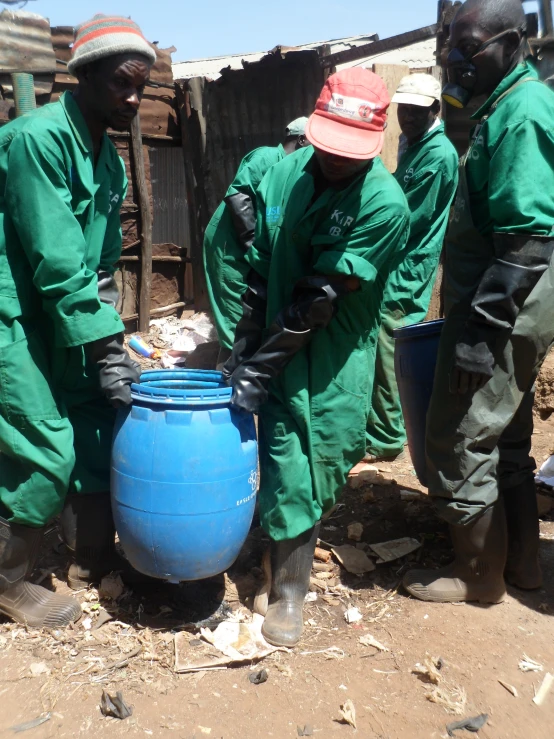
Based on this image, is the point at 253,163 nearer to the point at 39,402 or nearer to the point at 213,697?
the point at 39,402

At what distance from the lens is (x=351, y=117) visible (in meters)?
2.77

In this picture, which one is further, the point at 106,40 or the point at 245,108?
the point at 245,108

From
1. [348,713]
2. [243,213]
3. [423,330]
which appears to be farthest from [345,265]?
[243,213]

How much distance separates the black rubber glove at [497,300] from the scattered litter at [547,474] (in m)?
1.77

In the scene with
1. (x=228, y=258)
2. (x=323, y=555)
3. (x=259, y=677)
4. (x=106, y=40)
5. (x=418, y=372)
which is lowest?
(x=323, y=555)

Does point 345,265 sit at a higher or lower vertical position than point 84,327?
higher

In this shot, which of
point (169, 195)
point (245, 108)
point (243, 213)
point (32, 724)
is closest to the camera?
point (32, 724)

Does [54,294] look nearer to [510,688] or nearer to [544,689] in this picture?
[510,688]

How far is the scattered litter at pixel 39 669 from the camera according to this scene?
9.16 ft

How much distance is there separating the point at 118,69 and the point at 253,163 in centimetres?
233

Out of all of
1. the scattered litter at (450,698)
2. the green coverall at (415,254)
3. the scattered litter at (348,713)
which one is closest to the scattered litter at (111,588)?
the scattered litter at (348,713)

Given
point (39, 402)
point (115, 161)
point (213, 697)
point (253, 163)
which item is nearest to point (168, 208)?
point (253, 163)

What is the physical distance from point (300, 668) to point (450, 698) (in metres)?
0.58

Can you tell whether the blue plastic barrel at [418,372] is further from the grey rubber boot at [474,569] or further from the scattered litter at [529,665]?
the scattered litter at [529,665]
